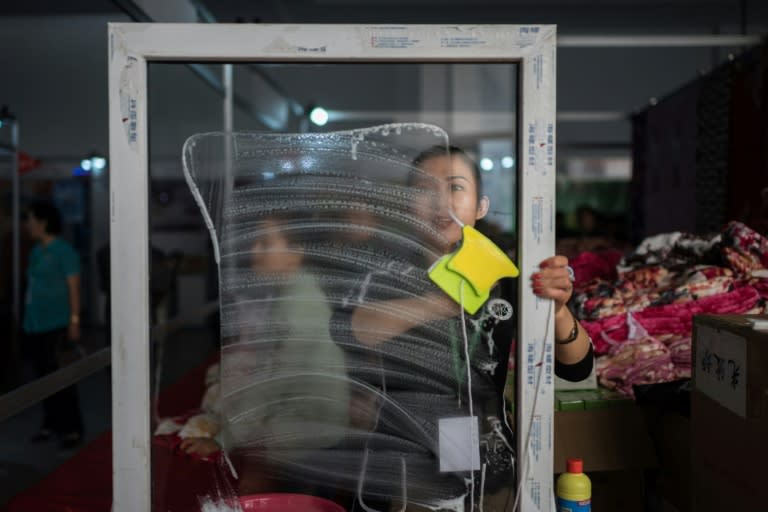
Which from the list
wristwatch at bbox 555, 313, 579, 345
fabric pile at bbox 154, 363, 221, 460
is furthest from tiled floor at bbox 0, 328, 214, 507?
wristwatch at bbox 555, 313, 579, 345

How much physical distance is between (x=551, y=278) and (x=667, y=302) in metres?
1.11

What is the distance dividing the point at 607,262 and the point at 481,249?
5.67ft

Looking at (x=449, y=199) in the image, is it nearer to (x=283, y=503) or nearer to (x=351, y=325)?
(x=351, y=325)

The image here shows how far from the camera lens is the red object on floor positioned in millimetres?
1151

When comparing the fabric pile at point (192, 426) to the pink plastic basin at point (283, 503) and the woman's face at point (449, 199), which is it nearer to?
the pink plastic basin at point (283, 503)

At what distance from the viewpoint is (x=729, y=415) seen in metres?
1.24

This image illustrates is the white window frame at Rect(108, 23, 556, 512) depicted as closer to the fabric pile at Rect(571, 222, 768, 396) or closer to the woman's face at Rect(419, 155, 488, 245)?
the woman's face at Rect(419, 155, 488, 245)

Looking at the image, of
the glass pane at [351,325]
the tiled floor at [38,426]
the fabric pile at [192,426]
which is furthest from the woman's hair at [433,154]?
the tiled floor at [38,426]

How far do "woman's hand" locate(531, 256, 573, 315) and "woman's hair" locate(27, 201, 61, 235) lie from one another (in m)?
3.63

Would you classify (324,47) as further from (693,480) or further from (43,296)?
(43,296)

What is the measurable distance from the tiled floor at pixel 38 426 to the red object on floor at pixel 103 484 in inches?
30.7

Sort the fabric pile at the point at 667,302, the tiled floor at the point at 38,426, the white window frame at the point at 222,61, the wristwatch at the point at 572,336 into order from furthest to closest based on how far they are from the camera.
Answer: the tiled floor at the point at 38,426, the fabric pile at the point at 667,302, the wristwatch at the point at 572,336, the white window frame at the point at 222,61

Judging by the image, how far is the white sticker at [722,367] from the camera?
119 cm

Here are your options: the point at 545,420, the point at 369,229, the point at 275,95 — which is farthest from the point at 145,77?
the point at 275,95
